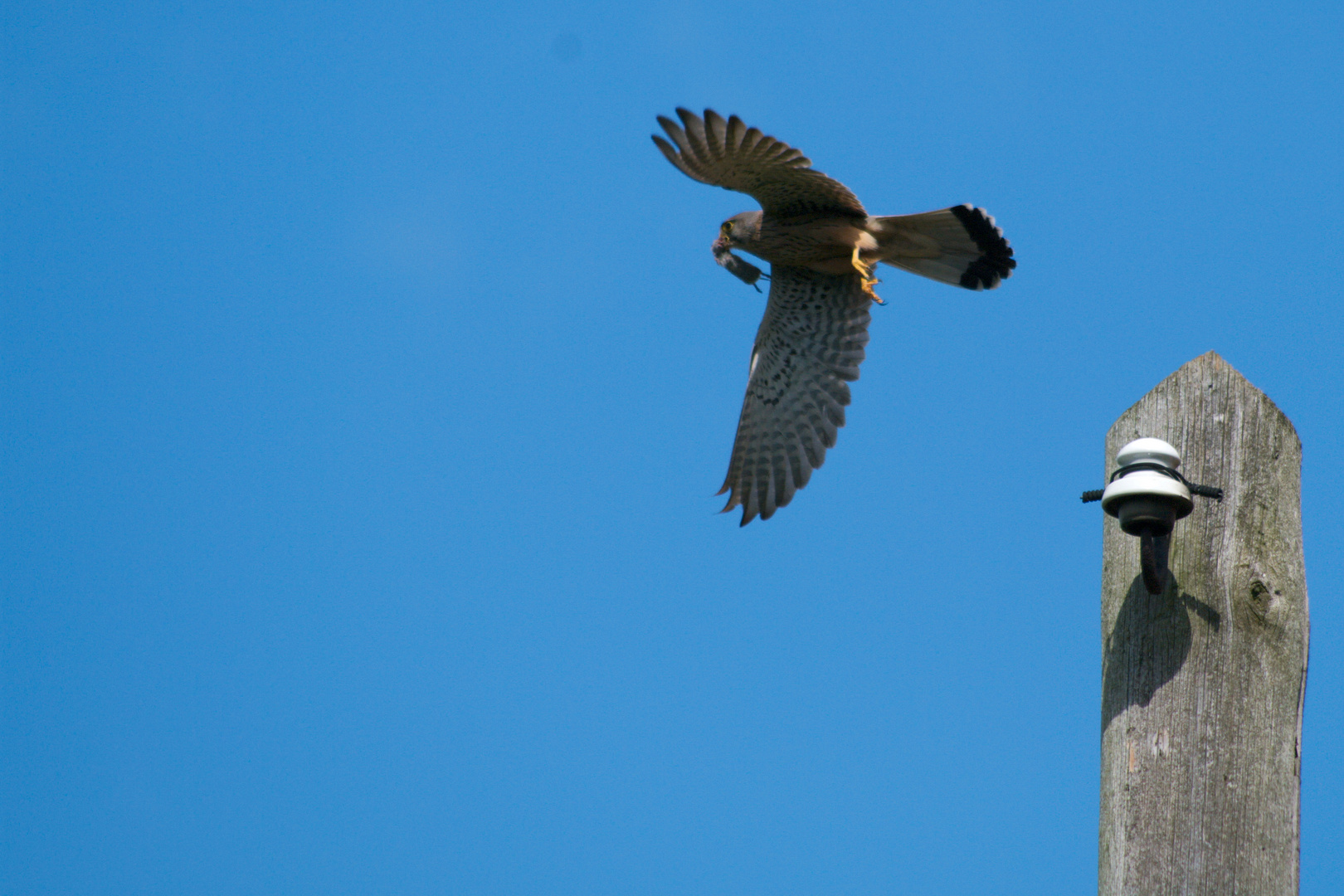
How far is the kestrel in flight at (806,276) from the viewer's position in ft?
16.1

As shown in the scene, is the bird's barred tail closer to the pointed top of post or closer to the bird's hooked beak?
the bird's hooked beak

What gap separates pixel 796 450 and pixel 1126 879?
3.71 meters

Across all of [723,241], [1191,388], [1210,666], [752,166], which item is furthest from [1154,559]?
[723,241]

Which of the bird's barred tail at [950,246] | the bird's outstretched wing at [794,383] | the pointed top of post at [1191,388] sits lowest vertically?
the pointed top of post at [1191,388]

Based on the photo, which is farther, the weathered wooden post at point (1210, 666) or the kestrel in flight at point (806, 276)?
the kestrel in flight at point (806, 276)

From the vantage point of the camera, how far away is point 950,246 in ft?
16.7

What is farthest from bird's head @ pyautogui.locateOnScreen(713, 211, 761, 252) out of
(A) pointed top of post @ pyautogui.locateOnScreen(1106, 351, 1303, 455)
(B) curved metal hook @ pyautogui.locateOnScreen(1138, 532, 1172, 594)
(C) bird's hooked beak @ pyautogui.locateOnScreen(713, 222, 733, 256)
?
(B) curved metal hook @ pyautogui.locateOnScreen(1138, 532, 1172, 594)

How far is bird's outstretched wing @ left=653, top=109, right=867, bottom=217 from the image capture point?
4.36 metres

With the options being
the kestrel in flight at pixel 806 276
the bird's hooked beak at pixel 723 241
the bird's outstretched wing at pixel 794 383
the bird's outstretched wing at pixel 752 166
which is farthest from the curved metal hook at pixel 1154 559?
the bird's hooked beak at pixel 723 241

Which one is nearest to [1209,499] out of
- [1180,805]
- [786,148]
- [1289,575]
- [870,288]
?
[1289,575]

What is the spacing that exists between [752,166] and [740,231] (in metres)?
0.78

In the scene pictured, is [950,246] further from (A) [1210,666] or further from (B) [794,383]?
(A) [1210,666]

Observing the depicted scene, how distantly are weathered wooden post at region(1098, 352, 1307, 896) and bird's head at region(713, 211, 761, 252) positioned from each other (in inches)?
133

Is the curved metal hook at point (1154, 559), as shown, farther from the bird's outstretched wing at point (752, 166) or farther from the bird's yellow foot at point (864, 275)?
the bird's yellow foot at point (864, 275)
